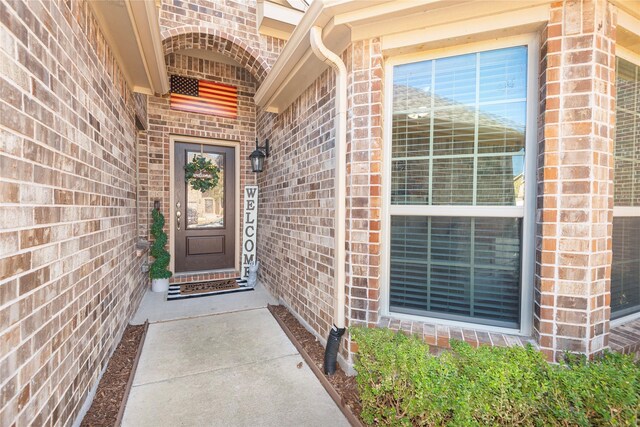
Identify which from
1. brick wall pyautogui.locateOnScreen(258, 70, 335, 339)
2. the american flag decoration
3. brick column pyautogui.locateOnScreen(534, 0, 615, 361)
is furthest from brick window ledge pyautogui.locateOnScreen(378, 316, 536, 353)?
the american flag decoration

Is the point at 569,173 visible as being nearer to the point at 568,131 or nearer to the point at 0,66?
the point at 568,131

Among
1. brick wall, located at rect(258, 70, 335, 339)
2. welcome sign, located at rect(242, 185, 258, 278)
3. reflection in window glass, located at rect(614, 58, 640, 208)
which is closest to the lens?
reflection in window glass, located at rect(614, 58, 640, 208)

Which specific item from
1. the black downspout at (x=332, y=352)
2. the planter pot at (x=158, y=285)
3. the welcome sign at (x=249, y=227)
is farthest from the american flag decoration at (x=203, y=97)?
the black downspout at (x=332, y=352)

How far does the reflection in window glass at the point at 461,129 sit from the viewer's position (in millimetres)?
1870

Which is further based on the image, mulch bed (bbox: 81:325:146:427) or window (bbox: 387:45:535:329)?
window (bbox: 387:45:535:329)

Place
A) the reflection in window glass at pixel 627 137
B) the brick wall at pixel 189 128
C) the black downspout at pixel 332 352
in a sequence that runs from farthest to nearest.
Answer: the brick wall at pixel 189 128 → the black downspout at pixel 332 352 → the reflection in window glass at pixel 627 137

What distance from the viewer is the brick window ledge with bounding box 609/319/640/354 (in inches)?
69.7

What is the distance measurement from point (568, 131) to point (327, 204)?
1638 mm

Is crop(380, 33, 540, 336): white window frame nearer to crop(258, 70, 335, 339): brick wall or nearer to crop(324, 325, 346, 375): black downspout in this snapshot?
crop(324, 325, 346, 375): black downspout

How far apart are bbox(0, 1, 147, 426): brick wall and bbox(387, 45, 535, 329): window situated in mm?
1968

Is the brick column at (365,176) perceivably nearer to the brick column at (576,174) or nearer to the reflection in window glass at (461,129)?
the reflection in window glass at (461,129)

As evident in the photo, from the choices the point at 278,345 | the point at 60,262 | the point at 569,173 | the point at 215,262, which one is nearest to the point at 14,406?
the point at 60,262

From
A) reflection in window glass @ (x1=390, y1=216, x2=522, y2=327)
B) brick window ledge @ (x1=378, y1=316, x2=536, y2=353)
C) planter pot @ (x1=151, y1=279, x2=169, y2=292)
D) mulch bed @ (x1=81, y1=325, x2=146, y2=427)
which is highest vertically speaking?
reflection in window glass @ (x1=390, y1=216, x2=522, y2=327)

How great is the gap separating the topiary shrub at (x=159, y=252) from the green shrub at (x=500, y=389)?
3602 millimetres
